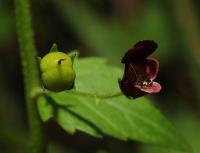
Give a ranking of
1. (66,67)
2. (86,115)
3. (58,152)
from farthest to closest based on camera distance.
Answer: (58,152) → (86,115) → (66,67)

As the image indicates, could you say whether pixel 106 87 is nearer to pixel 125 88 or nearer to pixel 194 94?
pixel 125 88

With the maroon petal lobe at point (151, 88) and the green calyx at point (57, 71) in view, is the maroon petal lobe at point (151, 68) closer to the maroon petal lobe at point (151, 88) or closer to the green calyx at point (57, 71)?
the maroon petal lobe at point (151, 88)

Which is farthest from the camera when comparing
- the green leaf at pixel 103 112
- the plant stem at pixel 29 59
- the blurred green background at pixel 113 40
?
the blurred green background at pixel 113 40

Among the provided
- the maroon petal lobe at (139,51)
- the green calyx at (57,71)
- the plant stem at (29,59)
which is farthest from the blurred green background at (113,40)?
the green calyx at (57,71)

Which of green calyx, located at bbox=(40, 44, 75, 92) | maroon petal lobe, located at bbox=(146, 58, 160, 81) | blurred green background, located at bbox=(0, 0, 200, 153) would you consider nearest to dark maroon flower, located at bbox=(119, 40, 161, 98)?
Answer: maroon petal lobe, located at bbox=(146, 58, 160, 81)

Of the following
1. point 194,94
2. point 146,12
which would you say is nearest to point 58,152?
point 194,94

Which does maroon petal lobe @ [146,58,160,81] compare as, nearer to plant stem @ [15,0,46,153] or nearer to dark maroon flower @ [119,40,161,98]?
dark maroon flower @ [119,40,161,98]
